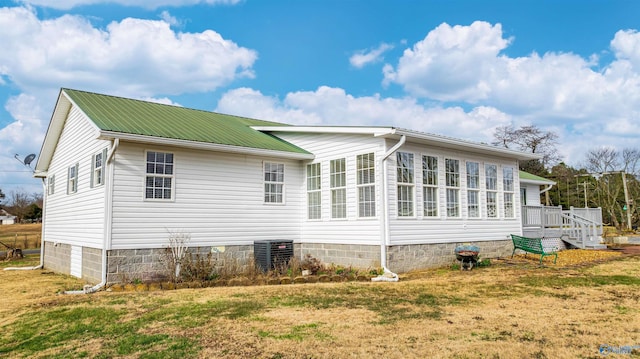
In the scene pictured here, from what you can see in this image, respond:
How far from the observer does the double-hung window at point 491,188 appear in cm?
1439

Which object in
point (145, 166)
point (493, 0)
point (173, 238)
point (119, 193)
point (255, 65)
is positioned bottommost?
point (173, 238)

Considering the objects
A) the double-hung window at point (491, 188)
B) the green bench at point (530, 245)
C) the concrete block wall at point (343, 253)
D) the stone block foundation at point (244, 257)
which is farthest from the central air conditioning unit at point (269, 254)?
the green bench at point (530, 245)

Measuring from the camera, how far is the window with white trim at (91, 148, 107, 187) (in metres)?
10.9

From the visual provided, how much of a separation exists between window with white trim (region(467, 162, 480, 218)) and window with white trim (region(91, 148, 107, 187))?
33.8 feet

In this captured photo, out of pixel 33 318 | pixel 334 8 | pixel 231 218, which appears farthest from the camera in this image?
pixel 334 8

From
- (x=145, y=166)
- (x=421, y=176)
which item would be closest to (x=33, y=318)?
(x=145, y=166)

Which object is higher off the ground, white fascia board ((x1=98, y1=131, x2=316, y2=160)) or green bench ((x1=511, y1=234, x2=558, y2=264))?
white fascia board ((x1=98, y1=131, x2=316, y2=160))

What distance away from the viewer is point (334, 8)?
47.4 ft

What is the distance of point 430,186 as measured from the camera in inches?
494

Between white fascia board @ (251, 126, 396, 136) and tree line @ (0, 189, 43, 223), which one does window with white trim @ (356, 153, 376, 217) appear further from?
tree line @ (0, 189, 43, 223)

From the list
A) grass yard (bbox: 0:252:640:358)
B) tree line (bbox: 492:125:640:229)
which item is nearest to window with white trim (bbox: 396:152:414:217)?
grass yard (bbox: 0:252:640:358)

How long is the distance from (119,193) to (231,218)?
304cm

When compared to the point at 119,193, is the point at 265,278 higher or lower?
lower

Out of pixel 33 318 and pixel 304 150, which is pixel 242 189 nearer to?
pixel 304 150
